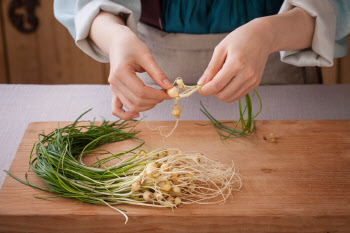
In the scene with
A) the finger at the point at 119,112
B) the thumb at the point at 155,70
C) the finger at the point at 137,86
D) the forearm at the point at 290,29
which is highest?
the forearm at the point at 290,29

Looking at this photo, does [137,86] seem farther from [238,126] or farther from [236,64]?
[238,126]

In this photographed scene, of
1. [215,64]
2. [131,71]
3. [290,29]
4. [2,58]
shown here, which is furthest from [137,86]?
[2,58]

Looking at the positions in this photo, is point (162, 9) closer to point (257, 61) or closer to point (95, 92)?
point (95, 92)

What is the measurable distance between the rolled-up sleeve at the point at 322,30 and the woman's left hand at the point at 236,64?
0.68ft

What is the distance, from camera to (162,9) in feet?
4.62

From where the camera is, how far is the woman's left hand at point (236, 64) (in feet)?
3.02

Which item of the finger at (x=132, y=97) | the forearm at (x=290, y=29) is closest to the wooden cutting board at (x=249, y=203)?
the finger at (x=132, y=97)

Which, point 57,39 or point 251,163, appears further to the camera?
point 57,39

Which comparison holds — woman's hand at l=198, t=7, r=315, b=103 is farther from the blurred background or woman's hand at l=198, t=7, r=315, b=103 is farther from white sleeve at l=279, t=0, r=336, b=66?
the blurred background

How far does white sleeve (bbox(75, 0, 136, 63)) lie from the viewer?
116 cm

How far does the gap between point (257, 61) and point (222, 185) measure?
29cm

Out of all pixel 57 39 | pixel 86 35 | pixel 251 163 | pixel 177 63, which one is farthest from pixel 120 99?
pixel 57 39

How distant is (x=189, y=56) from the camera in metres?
1.47

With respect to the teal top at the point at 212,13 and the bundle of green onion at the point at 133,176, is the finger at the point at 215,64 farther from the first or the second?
the teal top at the point at 212,13
